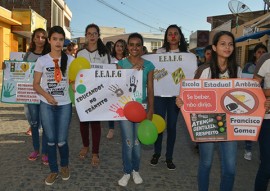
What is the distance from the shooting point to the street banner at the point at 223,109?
3291mm

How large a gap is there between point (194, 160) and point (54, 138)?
265 cm

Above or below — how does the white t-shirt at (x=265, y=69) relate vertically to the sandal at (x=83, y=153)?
above

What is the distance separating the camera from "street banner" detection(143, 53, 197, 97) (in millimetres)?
4812

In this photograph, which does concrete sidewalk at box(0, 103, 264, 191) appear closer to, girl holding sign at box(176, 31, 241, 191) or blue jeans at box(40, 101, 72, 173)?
blue jeans at box(40, 101, 72, 173)

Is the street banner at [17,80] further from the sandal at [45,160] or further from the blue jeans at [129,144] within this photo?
the blue jeans at [129,144]

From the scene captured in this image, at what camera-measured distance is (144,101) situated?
4246 millimetres

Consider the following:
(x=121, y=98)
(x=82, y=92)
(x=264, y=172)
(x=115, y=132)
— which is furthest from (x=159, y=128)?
(x=115, y=132)

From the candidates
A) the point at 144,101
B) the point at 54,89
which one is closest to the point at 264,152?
the point at 144,101

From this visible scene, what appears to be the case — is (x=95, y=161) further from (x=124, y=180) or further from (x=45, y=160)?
(x=124, y=180)

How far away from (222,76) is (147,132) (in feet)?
3.76

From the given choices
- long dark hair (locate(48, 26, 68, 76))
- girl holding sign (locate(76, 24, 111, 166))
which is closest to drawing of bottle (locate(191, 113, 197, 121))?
long dark hair (locate(48, 26, 68, 76))

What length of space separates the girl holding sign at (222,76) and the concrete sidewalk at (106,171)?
0.97 metres

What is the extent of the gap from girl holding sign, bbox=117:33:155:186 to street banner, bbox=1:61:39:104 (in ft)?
7.04

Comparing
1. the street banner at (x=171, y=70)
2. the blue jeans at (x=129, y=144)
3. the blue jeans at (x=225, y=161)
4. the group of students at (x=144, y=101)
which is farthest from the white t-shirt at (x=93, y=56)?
the blue jeans at (x=225, y=161)
